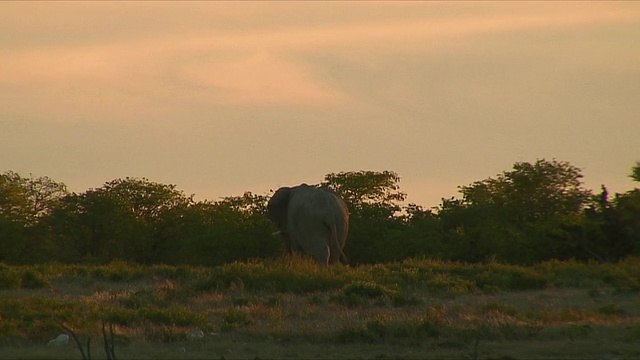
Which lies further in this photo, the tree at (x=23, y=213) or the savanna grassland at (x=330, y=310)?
the tree at (x=23, y=213)

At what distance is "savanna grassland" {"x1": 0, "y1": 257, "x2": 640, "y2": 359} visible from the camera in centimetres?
1443

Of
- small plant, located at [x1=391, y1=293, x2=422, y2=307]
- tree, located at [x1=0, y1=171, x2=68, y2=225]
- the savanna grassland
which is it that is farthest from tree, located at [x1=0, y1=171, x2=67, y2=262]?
small plant, located at [x1=391, y1=293, x2=422, y2=307]

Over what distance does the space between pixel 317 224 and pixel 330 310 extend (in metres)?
9.55

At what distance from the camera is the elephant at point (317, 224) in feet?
90.5

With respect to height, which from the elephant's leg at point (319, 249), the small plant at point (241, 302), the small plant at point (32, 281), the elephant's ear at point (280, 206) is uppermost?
the elephant's ear at point (280, 206)

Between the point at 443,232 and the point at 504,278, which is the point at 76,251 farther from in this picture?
the point at 504,278

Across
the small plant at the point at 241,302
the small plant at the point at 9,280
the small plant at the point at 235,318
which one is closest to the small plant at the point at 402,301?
the small plant at the point at 241,302

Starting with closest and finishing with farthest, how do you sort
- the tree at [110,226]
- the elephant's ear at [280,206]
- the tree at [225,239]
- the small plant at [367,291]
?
the small plant at [367,291] < the elephant's ear at [280,206] < the tree at [225,239] < the tree at [110,226]

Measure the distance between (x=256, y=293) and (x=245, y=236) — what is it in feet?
49.3

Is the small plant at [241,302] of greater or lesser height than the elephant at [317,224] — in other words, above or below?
below

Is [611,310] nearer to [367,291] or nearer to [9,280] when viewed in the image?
[367,291]

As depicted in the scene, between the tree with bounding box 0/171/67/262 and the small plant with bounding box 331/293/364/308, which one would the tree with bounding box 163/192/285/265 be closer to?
the tree with bounding box 0/171/67/262

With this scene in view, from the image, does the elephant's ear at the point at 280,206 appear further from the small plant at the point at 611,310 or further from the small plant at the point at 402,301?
the small plant at the point at 611,310

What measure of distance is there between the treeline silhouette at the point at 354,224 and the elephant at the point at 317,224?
474cm
